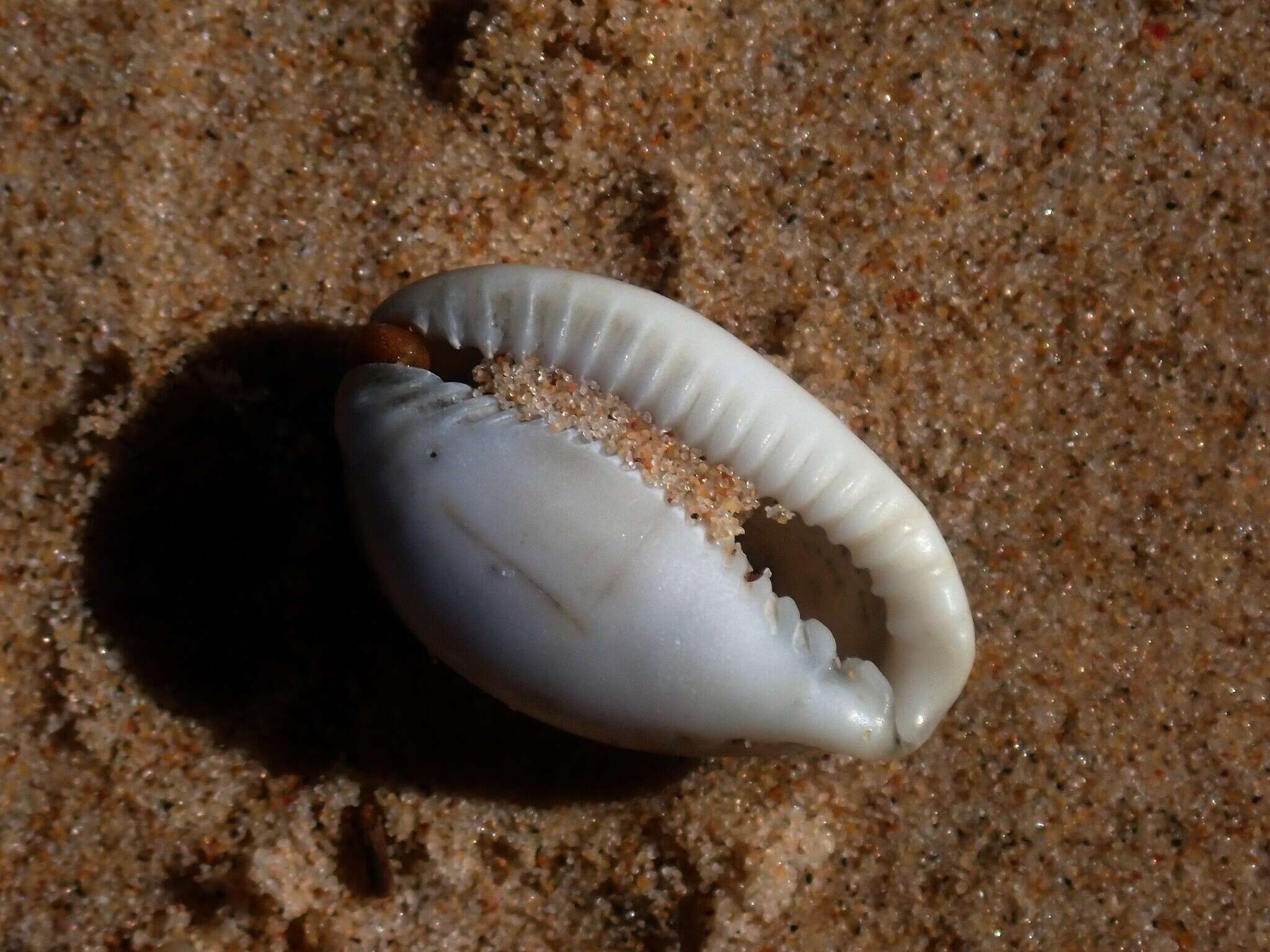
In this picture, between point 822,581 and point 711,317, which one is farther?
point 711,317

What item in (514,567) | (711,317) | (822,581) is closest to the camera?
(514,567)

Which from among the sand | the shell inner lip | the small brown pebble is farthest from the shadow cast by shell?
the shell inner lip

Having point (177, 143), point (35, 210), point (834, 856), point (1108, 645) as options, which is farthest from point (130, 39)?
point (1108, 645)

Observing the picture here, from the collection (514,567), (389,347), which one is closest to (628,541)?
(514,567)

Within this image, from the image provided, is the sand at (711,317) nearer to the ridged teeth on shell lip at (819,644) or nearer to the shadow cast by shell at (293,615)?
the shadow cast by shell at (293,615)

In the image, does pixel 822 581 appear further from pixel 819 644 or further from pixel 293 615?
pixel 293 615

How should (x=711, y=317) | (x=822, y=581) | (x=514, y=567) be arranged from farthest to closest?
1. (x=711, y=317)
2. (x=822, y=581)
3. (x=514, y=567)

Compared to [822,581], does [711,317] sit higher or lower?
higher

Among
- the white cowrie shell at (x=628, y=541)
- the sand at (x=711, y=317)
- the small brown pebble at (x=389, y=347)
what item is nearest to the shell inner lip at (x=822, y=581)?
the white cowrie shell at (x=628, y=541)

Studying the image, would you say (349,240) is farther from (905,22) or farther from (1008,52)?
(1008,52)
